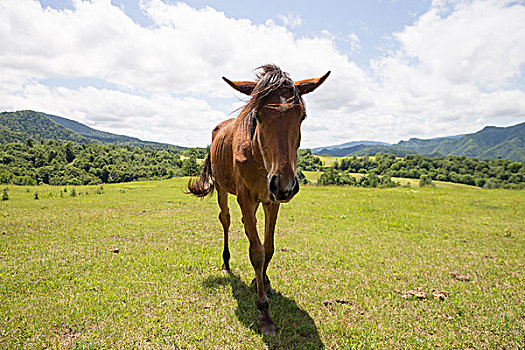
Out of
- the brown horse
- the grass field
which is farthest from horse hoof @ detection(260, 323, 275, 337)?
the grass field

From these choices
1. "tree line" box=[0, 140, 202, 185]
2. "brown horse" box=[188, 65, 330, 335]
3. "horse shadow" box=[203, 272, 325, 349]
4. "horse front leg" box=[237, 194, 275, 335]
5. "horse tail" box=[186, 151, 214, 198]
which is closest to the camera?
"brown horse" box=[188, 65, 330, 335]

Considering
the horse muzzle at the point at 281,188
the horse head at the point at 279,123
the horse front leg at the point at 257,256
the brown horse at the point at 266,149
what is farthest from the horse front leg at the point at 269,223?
the horse muzzle at the point at 281,188

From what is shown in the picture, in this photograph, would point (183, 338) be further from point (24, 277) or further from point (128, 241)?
point (128, 241)

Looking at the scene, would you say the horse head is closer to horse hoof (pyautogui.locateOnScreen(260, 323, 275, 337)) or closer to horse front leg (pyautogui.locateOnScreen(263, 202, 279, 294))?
horse front leg (pyautogui.locateOnScreen(263, 202, 279, 294))

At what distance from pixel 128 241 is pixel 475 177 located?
3340 inches

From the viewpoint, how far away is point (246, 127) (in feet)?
12.4

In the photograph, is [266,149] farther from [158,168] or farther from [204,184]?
[158,168]

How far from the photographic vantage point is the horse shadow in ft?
10.5

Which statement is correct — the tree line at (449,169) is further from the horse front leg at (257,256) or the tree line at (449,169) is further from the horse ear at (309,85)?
the horse front leg at (257,256)

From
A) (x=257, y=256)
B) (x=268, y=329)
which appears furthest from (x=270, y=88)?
(x=268, y=329)

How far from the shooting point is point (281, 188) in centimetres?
254

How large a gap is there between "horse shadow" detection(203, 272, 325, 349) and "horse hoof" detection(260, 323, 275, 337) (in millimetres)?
58

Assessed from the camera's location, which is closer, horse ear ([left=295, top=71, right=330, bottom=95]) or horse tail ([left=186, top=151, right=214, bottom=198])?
Answer: horse ear ([left=295, top=71, right=330, bottom=95])

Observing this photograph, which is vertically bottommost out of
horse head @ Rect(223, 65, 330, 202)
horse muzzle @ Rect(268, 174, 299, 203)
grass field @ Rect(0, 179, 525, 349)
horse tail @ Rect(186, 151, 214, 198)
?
grass field @ Rect(0, 179, 525, 349)
